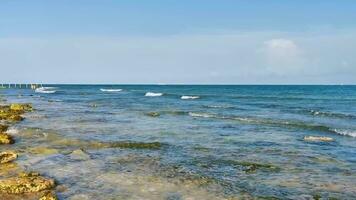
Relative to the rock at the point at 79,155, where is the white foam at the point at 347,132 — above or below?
above

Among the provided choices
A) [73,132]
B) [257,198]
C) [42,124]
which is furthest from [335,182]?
[42,124]

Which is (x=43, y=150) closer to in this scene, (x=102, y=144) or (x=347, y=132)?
(x=102, y=144)

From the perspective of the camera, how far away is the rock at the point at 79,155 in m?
24.3

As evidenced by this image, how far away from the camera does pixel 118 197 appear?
16719 millimetres

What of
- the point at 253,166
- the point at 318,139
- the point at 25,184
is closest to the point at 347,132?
the point at 318,139

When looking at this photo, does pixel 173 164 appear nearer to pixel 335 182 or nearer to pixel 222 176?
pixel 222 176

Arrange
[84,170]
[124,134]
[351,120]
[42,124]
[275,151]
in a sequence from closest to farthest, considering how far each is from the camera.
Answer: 1. [84,170]
2. [275,151]
3. [124,134]
4. [42,124]
5. [351,120]

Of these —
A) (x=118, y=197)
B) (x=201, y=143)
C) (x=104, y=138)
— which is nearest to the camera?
(x=118, y=197)

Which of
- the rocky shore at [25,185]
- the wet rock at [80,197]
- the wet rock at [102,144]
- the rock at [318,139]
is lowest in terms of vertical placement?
the wet rock at [102,144]

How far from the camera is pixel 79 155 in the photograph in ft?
82.2

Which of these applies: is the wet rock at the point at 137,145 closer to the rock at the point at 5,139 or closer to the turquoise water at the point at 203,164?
the turquoise water at the point at 203,164

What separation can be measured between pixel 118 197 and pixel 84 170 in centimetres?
496

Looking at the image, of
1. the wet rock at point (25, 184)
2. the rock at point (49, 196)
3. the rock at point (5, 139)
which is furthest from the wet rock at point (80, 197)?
the rock at point (5, 139)

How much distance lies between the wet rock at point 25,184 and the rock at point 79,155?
18.1 feet
